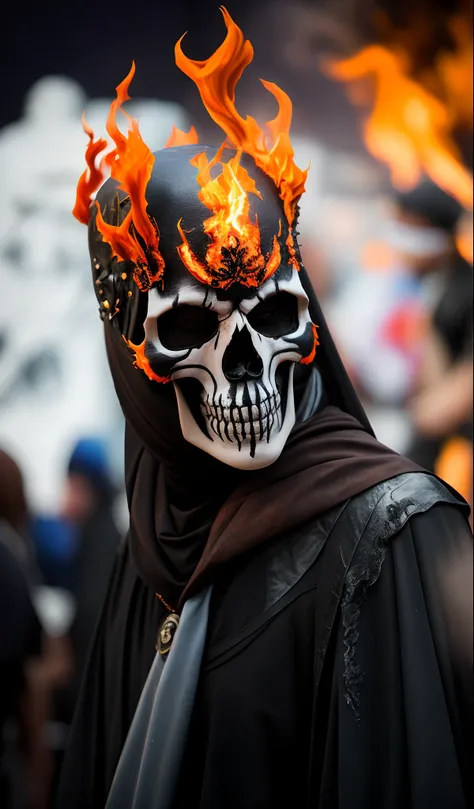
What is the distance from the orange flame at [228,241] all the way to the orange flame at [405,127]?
1.49 m

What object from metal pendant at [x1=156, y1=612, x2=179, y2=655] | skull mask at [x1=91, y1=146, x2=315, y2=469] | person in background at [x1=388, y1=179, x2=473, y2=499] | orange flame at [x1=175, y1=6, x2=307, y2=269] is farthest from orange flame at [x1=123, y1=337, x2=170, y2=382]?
person in background at [x1=388, y1=179, x2=473, y2=499]

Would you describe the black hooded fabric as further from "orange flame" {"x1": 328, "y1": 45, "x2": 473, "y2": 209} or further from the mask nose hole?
"orange flame" {"x1": 328, "y1": 45, "x2": 473, "y2": 209}

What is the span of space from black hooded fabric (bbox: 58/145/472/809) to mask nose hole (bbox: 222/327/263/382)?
0.41 ft

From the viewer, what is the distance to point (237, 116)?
1.23 m

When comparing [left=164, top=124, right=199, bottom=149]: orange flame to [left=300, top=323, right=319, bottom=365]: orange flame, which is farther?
[left=164, top=124, right=199, bottom=149]: orange flame

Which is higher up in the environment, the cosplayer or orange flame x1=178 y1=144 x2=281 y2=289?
orange flame x1=178 y1=144 x2=281 y2=289

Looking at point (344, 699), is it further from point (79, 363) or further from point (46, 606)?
point (79, 363)

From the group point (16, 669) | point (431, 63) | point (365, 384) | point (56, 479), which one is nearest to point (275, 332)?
point (16, 669)

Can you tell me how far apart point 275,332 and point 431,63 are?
1590 millimetres

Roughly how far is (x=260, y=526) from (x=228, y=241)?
400 millimetres

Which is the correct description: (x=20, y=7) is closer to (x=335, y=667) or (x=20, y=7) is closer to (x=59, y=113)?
(x=59, y=113)

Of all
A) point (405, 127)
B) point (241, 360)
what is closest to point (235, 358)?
point (241, 360)

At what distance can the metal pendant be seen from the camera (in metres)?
1.34

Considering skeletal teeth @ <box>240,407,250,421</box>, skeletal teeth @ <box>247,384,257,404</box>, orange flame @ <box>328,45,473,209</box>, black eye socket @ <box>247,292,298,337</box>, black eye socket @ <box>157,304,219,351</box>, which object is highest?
orange flame @ <box>328,45,473,209</box>
